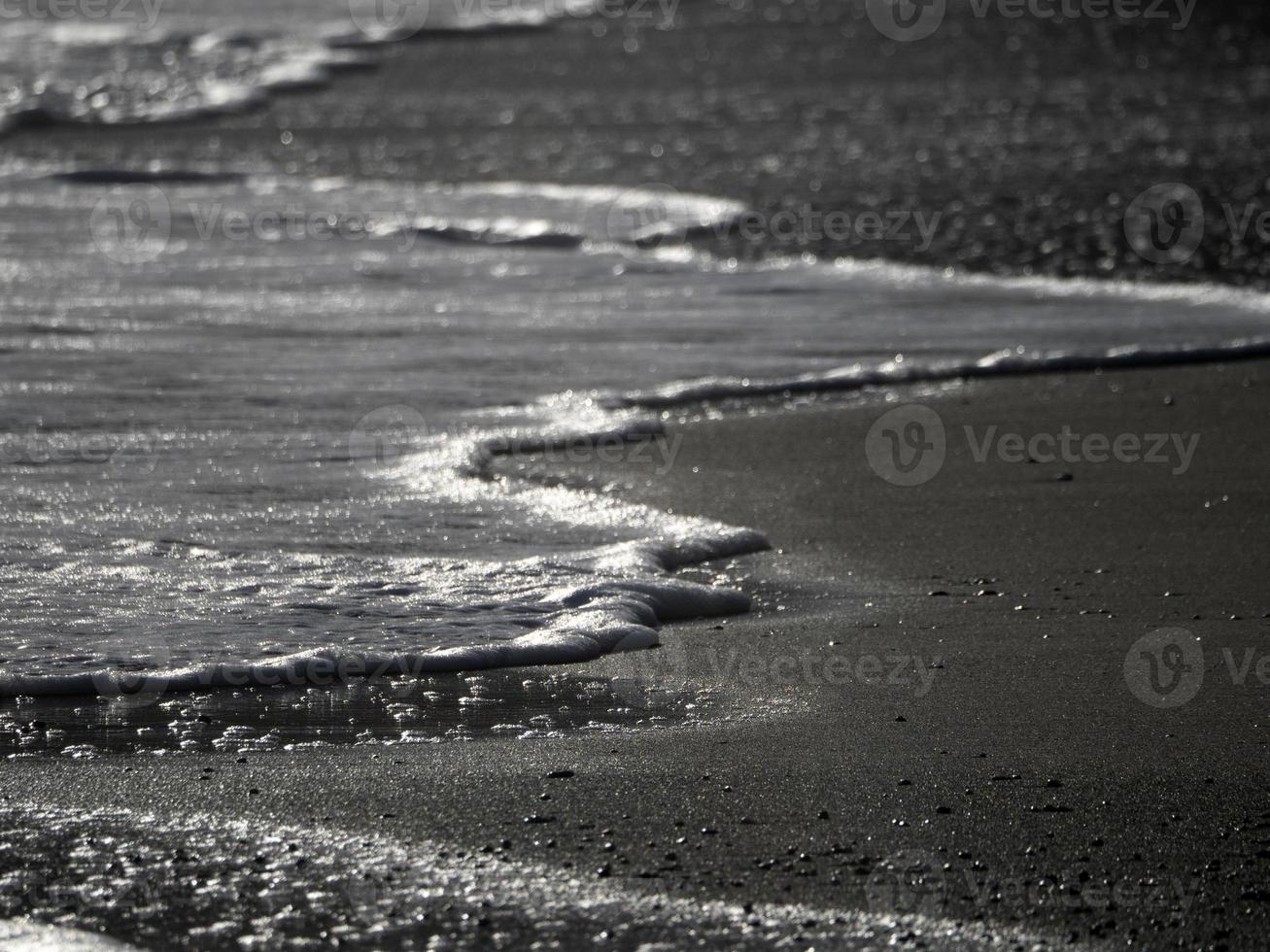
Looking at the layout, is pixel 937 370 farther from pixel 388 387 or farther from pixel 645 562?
pixel 645 562

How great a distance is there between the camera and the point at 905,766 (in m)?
3.63

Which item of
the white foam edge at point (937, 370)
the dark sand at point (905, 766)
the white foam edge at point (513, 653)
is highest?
the white foam edge at point (937, 370)

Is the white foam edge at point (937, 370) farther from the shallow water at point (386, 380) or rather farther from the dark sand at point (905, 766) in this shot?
the dark sand at point (905, 766)

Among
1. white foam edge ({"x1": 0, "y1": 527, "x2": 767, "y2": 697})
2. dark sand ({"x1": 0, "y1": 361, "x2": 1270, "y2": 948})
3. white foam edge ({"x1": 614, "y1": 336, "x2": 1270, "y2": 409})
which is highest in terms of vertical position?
white foam edge ({"x1": 614, "y1": 336, "x2": 1270, "y2": 409})

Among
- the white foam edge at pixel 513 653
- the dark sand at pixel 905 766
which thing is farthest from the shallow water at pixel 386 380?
the dark sand at pixel 905 766

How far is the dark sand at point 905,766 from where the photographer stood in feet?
10.2

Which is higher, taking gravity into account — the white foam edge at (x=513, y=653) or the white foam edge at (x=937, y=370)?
the white foam edge at (x=937, y=370)

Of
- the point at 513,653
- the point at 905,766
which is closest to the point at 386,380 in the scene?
the point at 513,653

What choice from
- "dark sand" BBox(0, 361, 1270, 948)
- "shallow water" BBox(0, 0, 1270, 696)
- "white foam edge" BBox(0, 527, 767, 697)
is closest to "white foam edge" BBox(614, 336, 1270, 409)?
"shallow water" BBox(0, 0, 1270, 696)

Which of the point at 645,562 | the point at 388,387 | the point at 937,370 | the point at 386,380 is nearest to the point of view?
the point at 645,562

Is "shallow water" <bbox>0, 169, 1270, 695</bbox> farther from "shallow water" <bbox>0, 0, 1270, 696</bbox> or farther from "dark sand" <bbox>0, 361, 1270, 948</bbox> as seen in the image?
"dark sand" <bbox>0, 361, 1270, 948</bbox>

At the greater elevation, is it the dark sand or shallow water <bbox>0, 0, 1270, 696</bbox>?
shallow water <bbox>0, 0, 1270, 696</bbox>

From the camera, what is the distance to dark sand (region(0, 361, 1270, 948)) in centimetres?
312

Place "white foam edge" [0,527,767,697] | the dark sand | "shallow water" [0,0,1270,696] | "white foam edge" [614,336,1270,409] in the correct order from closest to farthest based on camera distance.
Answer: the dark sand → "white foam edge" [0,527,767,697] → "shallow water" [0,0,1270,696] → "white foam edge" [614,336,1270,409]
